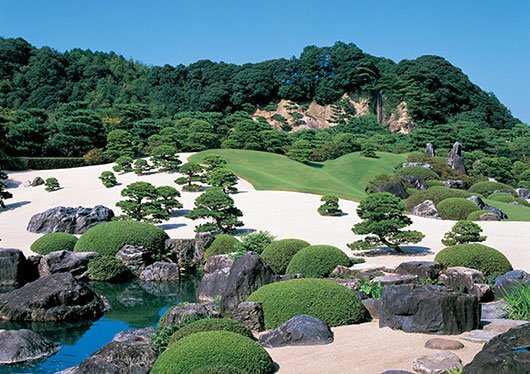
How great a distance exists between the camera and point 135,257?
57.2 ft

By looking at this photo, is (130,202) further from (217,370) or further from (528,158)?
(528,158)

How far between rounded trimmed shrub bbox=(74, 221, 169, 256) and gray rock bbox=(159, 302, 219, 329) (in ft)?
28.6

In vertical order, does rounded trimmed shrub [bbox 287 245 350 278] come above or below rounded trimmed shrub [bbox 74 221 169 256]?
below

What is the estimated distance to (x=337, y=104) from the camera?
76000 mm

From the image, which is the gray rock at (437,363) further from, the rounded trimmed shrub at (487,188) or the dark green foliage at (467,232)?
the rounded trimmed shrub at (487,188)

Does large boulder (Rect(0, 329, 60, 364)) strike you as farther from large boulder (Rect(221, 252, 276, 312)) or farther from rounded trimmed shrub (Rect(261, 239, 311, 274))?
rounded trimmed shrub (Rect(261, 239, 311, 274))

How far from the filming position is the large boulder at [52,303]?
1175 centimetres

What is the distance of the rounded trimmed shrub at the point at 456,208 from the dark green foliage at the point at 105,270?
48.7 feet

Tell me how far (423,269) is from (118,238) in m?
9.56

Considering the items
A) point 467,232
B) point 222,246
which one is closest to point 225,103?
point 222,246

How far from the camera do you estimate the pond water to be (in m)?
9.27

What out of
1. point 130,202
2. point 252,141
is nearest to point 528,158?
point 252,141

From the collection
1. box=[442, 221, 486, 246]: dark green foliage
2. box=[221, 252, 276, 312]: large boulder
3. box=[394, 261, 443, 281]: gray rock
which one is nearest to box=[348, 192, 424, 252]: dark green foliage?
box=[442, 221, 486, 246]: dark green foliage

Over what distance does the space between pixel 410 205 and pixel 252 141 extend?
19.5 m
